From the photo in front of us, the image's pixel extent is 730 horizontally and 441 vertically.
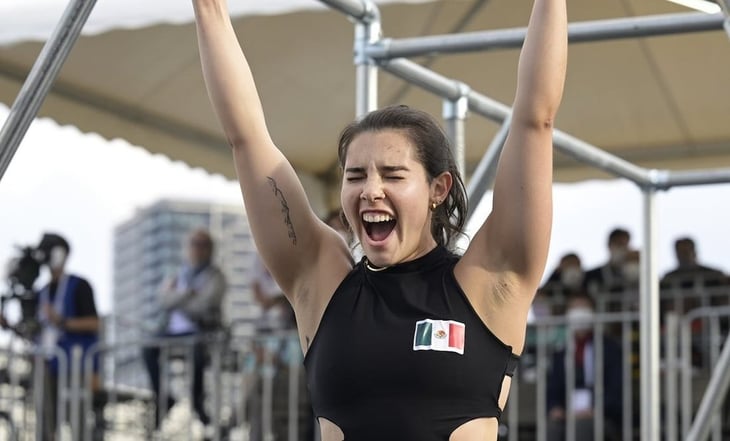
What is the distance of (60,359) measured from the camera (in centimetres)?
755

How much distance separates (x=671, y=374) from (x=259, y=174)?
4.51 metres

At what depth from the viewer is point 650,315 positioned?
4.64 m

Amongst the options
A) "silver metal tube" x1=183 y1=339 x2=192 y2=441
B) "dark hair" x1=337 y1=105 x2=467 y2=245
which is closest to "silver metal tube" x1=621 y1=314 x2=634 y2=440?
"silver metal tube" x1=183 y1=339 x2=192 y2=441

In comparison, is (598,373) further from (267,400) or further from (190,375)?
(190,375)

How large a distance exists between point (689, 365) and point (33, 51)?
12.5 ft

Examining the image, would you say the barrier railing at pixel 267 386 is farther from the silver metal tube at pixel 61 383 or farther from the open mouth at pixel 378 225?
the open mouth at pixel 378 225

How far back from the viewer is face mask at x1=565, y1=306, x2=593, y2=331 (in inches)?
271

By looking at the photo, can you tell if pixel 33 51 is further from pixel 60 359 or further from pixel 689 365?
pixel 689 365

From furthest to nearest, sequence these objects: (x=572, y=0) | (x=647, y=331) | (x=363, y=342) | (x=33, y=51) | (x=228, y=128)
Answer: (x=33, y=51), (x=572, y=0), (x=647, y=331), (x=228, y=128), (x=363, y=342)

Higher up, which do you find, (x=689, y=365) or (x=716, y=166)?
(x=716, y=166)

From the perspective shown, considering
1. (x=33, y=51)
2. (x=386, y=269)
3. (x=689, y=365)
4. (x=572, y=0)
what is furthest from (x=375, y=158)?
(x=33, y=51)

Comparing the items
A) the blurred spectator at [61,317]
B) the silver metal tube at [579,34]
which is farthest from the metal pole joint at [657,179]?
the blurred spectator at [61,317]

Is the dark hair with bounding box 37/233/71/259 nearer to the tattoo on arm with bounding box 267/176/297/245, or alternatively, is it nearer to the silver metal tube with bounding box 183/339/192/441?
the silver metal tube with bounding box 183/339/192/441

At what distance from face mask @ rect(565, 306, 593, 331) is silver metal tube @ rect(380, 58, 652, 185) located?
2.46 m
